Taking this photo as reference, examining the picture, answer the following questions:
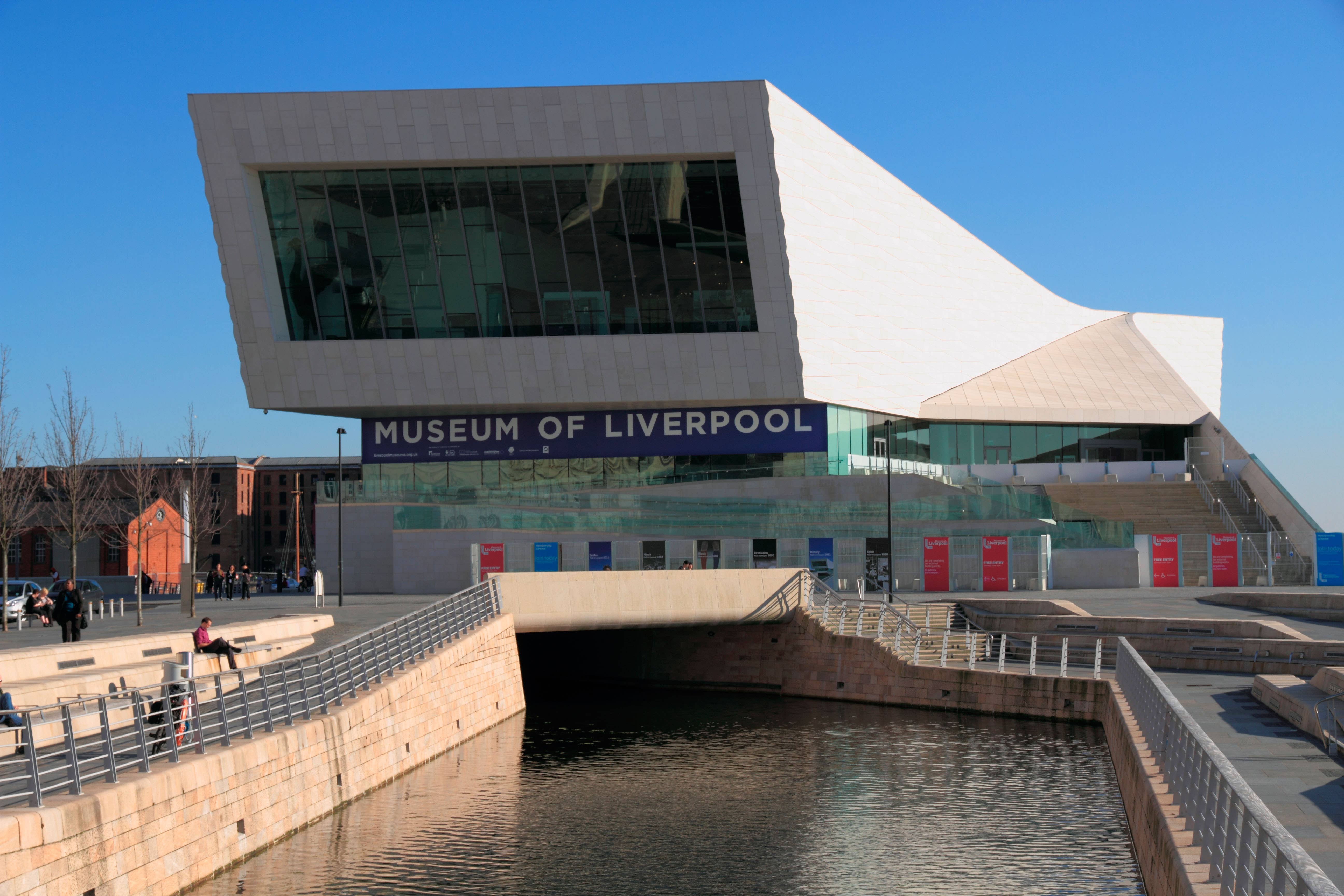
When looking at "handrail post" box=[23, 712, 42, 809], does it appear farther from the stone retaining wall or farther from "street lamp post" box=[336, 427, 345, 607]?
"street lamp post" box=[336, 427, 345, 607]

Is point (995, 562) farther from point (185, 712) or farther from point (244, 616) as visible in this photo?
point (185, 712)

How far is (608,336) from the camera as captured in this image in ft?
163

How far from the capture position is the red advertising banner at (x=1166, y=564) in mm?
45688

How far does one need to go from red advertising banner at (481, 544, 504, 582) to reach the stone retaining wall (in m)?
17.9

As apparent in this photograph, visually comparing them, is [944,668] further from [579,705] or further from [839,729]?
[579,705]

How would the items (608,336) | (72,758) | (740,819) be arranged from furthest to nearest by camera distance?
(608,336)
(740,819)
(72,758)

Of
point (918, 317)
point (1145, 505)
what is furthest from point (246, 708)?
point (918, 317)

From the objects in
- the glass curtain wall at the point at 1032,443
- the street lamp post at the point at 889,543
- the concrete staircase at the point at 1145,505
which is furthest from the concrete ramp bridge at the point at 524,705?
the glass curtain wall at the point at 1032,443

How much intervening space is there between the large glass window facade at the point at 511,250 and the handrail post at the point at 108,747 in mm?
36413

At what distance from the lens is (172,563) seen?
106312 mm

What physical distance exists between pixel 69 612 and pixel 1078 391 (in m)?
48.8

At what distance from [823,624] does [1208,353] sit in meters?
47.2

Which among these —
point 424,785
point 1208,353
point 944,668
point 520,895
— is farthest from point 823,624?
point 1208,353

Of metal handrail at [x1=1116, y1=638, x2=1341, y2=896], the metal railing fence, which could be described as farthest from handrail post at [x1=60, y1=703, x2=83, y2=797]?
the metal railing fence
